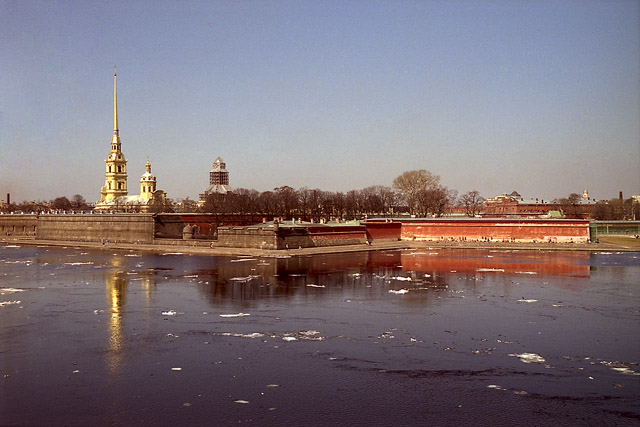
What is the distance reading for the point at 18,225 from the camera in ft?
318

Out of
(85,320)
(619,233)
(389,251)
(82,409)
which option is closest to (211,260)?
(389,251)

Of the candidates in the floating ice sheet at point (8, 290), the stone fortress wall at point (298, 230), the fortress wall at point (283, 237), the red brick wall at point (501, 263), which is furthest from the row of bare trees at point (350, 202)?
the floating ice sheet at point (8, 290)

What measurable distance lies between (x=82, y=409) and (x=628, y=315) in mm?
20398

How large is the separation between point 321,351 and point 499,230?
181 ft

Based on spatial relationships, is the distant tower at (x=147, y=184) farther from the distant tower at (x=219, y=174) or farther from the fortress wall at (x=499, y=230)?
the fortress wall at (x=499, y=230)

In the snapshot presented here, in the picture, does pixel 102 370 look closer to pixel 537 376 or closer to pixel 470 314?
pixel 537 376

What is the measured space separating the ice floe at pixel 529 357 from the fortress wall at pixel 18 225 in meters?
91.2

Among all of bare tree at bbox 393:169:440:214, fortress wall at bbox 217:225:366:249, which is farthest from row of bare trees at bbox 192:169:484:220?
fortress wall at bbox 217:225:366:249

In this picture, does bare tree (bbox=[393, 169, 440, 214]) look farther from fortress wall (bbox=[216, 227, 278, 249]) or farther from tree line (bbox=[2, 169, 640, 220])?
fortress wall (bbox=[216, 227, 278, 249])

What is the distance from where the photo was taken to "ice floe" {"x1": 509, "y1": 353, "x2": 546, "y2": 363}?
55.9ft

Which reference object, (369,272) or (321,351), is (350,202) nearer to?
(369,272)

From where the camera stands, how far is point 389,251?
60531 mm

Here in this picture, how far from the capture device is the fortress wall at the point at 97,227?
72.5 meters

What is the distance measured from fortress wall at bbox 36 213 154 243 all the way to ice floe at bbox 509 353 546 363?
192 feet
